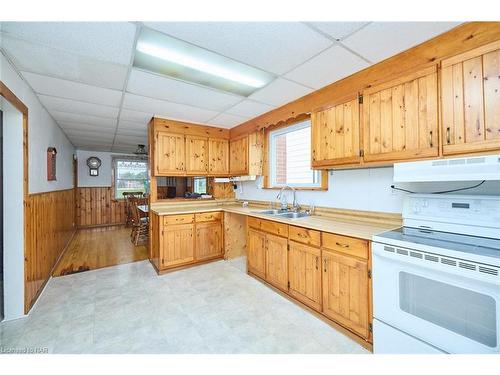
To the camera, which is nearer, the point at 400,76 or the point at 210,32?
the point at 210,32

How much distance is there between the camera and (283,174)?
11.8 feet

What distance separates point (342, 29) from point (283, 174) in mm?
2229

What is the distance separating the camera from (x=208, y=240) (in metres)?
3.65

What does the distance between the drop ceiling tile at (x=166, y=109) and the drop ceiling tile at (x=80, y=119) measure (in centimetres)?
97

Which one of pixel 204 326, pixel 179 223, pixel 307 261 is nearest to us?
pixel 204 326

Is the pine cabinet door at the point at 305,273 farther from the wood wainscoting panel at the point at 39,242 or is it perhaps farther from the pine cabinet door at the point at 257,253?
the wood wainscoting panel at the point at 39,242

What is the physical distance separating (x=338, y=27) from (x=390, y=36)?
0.44 m

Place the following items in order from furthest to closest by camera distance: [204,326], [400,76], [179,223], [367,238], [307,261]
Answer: [179,223] < [307,261] < [204,326] < [400,76] < [367,238]

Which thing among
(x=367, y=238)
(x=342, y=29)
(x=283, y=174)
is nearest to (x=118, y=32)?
(x=342, y=29)

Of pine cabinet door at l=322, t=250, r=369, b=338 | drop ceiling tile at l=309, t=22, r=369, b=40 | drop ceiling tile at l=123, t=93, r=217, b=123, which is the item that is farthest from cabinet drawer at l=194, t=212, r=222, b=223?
drop ceiling tile at l=309, t=22, r=369, b=40

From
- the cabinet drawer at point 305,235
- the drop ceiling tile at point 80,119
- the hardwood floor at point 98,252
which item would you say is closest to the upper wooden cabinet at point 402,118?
the cabinet drawer at point 305,235

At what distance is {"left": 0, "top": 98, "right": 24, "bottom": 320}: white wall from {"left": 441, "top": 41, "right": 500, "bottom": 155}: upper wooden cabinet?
378 centimetres

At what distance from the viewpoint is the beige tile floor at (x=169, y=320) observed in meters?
1.78
